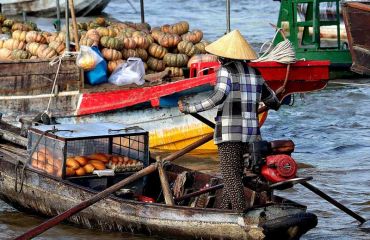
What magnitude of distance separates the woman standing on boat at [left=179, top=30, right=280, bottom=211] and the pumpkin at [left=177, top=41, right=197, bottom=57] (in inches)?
189

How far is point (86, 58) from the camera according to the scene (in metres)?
12.5

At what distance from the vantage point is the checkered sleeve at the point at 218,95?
26.6ft

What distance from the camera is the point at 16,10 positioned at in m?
31.6

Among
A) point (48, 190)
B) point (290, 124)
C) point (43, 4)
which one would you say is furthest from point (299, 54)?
point (43, 4)

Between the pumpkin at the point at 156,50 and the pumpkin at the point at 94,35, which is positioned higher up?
the pumpkin at the point at 94,35

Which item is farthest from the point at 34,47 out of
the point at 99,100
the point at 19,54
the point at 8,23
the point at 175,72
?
the point at 175,72

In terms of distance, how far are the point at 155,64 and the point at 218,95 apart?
5.16m

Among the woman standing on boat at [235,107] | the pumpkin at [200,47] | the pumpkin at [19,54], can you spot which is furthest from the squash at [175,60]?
the woman standing on boat at [235,107]

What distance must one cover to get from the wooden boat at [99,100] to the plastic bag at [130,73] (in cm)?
8

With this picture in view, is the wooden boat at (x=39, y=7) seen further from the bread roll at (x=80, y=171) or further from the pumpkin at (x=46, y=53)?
the bread roll at (x=80, y=171)

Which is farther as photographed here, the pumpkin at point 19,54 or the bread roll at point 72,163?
the pumpkin at point 19,54

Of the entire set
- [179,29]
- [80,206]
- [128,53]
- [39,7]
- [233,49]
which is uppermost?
[233,49]

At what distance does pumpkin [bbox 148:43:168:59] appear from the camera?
13.2m

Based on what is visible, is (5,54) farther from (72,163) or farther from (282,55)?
(72,163)
